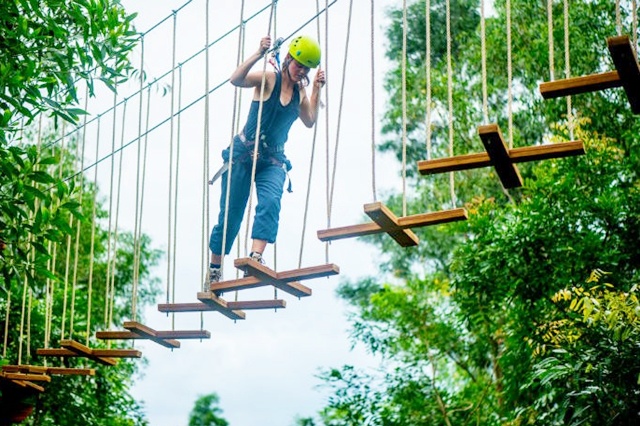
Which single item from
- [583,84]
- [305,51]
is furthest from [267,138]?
[583,84]

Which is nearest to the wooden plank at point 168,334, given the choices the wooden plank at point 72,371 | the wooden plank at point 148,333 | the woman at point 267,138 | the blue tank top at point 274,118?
the wooden plank at point 148,333

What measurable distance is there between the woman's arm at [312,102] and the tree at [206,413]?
→ 62.6ft

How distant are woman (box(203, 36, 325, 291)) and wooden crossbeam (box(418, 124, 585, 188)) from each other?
1.08 m

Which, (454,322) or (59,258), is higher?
(59,258)

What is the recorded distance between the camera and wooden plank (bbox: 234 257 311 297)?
121 inches

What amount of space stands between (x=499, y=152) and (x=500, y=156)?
0.02 m

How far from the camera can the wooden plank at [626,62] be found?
227 centimetres

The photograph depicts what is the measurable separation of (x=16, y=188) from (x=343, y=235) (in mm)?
1169

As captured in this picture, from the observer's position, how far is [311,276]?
317 centimetres

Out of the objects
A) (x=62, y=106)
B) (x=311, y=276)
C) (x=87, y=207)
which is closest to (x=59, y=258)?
(x=87, y=207)

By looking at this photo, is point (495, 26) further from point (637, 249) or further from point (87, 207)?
point (87, 207)

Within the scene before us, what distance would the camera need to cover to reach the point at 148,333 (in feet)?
12.6

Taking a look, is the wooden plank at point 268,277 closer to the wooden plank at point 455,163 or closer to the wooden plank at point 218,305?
the wooden plank at point 218,305

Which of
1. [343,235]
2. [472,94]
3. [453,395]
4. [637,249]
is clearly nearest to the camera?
[343,235]
